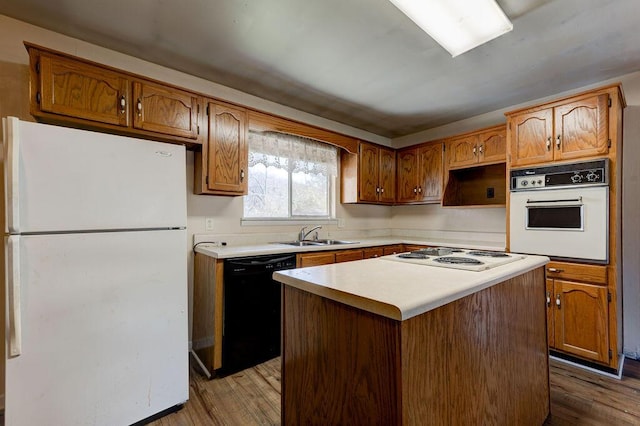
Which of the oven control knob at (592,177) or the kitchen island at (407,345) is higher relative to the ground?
the oven control knob at (592,177)

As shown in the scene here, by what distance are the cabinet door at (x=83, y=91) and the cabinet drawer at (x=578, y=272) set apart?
136 inches

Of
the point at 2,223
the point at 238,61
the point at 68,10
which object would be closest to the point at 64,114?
the point at 68,10

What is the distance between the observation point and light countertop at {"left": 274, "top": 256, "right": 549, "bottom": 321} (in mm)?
860

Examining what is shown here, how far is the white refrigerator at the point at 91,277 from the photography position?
134 centimetres

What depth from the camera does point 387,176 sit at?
398 cm

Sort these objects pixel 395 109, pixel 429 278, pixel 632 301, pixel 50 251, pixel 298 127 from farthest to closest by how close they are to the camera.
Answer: pixel 395 109 → pixel 298 127 → pixel 632 301 → pixel 50 251 → pixel 429 278

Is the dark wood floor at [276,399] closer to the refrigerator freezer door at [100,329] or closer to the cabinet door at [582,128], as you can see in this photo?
the refrigerator freezer door at [100,329]

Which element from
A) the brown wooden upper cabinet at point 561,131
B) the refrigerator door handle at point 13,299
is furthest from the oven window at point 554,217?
the refrigerator door handle at point 13,299

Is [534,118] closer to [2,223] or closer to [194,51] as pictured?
[194,51]

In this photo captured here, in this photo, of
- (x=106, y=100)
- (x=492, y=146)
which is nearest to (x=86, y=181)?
(x=106, y=100)

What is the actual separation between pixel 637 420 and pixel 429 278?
1790mm

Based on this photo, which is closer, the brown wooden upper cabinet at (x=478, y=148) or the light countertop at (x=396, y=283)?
the light countertop at (x=396, y=283)

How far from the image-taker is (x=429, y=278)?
3.80 feet

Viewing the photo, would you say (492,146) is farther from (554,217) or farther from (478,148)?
(554,217)
